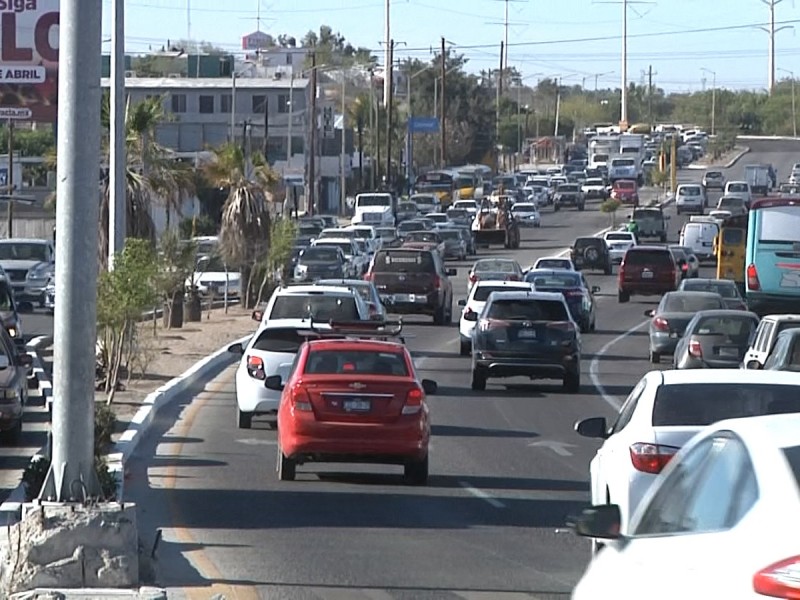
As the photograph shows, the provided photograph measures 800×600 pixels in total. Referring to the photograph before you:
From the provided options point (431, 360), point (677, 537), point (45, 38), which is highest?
point (45, 38)

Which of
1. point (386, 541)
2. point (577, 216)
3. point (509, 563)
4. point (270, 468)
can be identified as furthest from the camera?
point (577, 216)

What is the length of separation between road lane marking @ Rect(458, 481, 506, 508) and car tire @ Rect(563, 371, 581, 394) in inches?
447

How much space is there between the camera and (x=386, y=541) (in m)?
14.4

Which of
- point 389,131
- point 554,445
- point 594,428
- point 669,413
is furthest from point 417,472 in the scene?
point 389,131

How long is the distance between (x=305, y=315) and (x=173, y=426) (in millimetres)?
3844

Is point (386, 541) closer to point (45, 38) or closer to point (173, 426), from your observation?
point (173, 426)

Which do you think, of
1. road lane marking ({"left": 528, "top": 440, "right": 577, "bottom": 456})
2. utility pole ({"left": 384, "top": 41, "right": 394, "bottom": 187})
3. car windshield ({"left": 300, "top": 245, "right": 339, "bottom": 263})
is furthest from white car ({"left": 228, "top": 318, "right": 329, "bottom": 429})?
utility pole ({"left": 384, "top": 41, "right": 394, "bottom": 187})

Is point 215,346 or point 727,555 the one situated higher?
point 727,555

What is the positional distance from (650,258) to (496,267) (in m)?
5.41

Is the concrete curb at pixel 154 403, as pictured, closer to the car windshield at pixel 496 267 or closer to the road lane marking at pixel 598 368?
the road lane marking at pixel 598 368

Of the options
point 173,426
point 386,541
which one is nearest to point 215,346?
point 173,426

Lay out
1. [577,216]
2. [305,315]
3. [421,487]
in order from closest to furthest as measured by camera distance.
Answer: [421,487], [305,315], [577,216]

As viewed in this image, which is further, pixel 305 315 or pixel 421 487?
pixel 305 315

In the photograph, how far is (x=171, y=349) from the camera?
118ft
